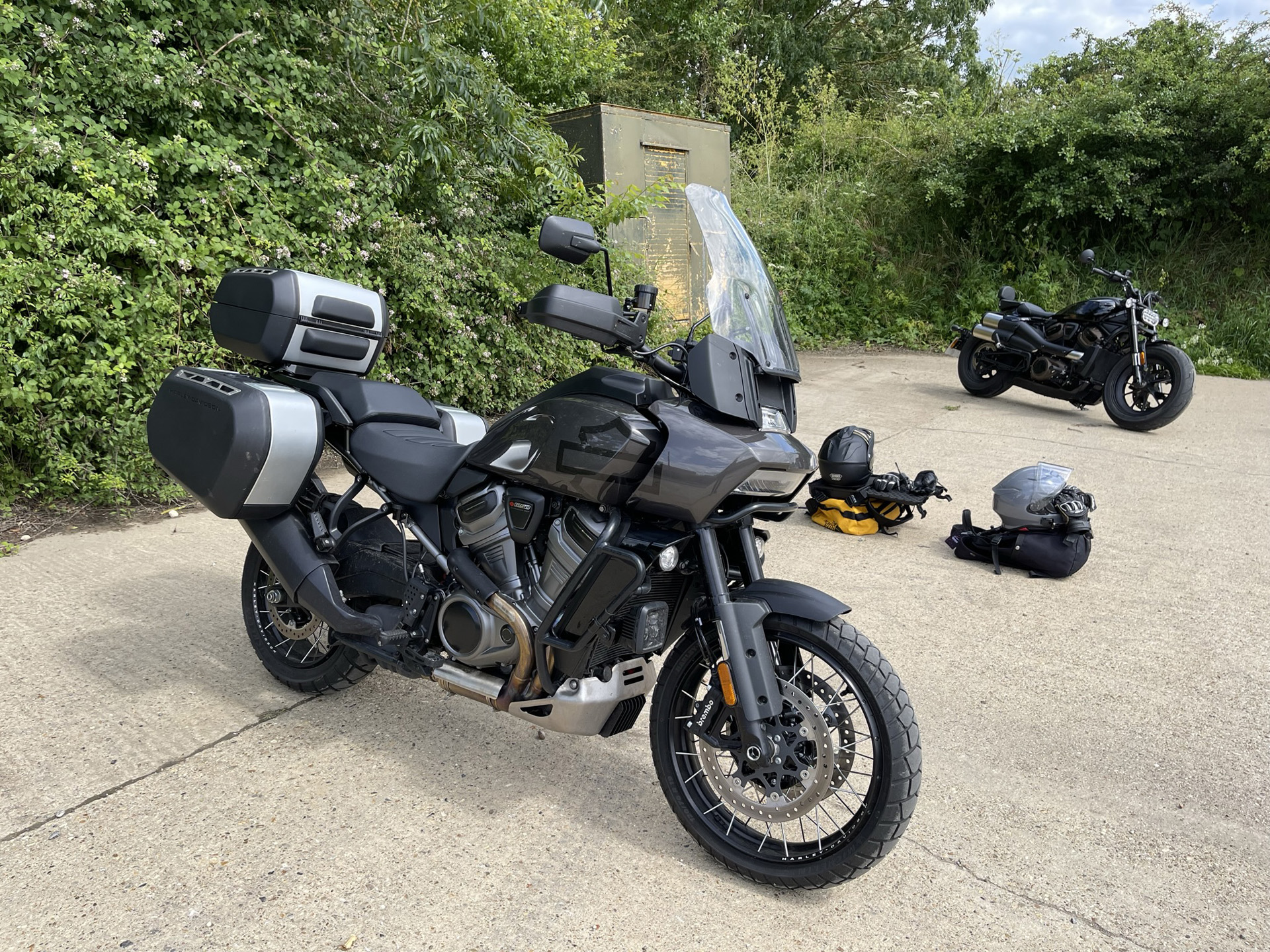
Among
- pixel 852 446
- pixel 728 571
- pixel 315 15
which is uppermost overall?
pixel 315 15

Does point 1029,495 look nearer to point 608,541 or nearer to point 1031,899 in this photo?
point 1031,899

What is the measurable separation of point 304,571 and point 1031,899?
2.18 metres

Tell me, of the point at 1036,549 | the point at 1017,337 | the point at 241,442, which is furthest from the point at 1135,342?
the point at 241,442

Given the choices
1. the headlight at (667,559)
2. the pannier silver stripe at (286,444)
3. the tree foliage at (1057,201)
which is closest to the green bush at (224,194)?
the pannier silver stripe at (286,444)

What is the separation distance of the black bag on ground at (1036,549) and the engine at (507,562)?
9.26 ft

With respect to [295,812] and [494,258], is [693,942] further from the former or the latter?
[494,258]

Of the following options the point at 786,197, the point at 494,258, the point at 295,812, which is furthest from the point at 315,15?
the point at 786,197

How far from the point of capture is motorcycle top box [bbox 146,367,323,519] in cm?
274

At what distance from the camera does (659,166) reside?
937 cm

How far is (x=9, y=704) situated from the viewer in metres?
3.12

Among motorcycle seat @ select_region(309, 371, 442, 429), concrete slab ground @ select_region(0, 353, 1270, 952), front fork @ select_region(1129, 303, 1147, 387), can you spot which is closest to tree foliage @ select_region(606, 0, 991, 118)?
front fork @ select_region(1129, 303, 1147, 387)

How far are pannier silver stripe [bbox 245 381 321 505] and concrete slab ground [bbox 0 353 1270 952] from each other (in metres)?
0.81

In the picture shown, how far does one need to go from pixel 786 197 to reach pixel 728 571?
11852mm

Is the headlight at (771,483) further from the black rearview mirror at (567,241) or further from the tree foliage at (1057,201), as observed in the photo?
the tree foliage at (1057,201)
